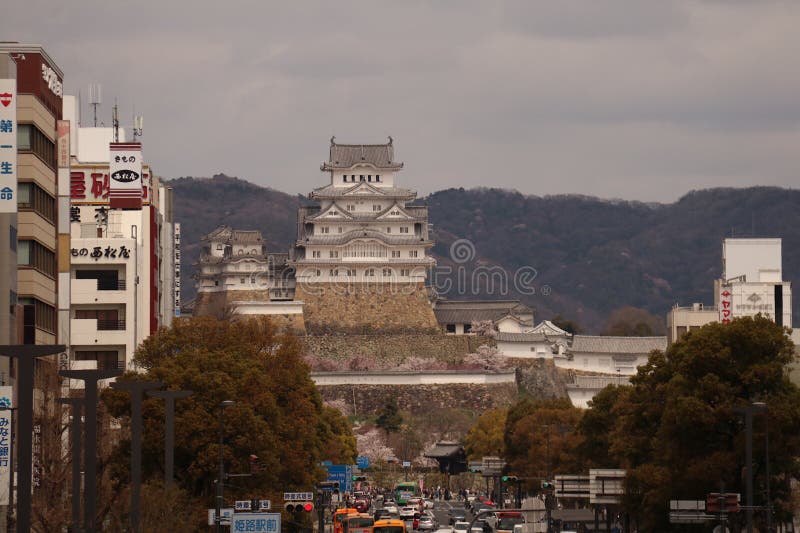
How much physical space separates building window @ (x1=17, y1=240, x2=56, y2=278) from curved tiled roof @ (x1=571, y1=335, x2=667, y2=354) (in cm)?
9940

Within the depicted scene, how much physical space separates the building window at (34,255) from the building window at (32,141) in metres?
2.83

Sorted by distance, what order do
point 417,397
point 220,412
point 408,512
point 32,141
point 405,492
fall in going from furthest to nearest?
point 417,397 → point 405,492 → point 408,512 → point 220,412 → point 32,141

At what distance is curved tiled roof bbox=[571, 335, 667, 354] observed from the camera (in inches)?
6043

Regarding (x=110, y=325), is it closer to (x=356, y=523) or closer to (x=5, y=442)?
(x=356, y=523)

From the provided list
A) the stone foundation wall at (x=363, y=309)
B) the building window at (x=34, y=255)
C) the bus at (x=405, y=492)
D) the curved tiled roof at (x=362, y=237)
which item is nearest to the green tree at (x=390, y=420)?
the bus at (x=405, y=492)

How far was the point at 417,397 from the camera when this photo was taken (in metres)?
144

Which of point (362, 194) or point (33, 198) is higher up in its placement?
point (362, 194)

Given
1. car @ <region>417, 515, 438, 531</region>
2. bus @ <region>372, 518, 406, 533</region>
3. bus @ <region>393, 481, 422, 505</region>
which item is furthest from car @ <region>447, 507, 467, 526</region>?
bus @ <region>372, 518, 406, 533</region>

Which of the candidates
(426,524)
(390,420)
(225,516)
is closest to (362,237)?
(390,420)

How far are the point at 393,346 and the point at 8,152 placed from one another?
101891 millimetres

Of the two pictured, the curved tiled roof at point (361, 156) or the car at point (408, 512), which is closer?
the car at point (408, 512)

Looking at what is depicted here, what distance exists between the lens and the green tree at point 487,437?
407 feet

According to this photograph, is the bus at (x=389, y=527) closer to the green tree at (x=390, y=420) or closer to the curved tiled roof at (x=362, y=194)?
the green tree at (x=390, y=420)

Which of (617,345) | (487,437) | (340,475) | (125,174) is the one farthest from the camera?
(617,345)
